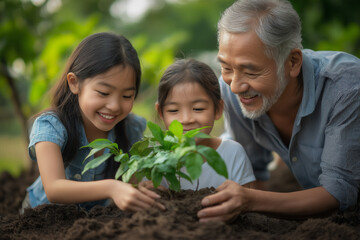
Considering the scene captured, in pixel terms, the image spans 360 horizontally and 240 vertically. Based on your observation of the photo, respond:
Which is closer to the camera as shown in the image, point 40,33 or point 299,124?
point 299,124

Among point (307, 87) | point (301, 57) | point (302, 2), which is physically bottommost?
point (307, 87)

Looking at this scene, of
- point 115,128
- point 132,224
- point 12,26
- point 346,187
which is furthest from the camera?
point 12,26

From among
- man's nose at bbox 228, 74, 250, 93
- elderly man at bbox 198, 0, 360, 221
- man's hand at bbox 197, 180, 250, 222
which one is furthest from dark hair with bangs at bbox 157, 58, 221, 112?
man's hand at bbox 197, 180, 250, 222

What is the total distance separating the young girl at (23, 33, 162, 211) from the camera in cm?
224

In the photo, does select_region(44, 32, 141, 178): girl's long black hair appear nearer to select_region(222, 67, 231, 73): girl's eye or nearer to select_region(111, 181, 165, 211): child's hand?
select_region(222, 67, 231, 73): girl's eye

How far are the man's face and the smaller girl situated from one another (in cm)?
22

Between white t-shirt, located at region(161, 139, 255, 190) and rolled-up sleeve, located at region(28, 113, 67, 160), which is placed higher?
rolled-up sleeve, located at region(28, 113, 67, 160)

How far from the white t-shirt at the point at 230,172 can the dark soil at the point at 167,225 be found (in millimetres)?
367

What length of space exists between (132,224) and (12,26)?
352cm

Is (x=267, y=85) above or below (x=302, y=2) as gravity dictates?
below

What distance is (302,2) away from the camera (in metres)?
5.12

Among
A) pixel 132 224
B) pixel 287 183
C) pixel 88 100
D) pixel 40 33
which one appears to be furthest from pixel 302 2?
pixel 132 224

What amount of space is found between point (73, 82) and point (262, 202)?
4.47ft

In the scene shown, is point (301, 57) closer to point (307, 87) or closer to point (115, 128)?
point (307, 87)
